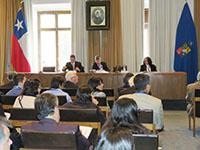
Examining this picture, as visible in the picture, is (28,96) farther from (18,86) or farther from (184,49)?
(184,49)

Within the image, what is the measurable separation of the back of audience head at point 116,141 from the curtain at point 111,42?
9605mm

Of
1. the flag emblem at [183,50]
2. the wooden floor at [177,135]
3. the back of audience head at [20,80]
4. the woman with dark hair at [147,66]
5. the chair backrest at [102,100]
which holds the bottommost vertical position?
the wooden floor at [177,135]

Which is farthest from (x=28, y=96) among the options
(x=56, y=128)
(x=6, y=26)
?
(x=6, y=26)

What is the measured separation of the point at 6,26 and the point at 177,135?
731 cm

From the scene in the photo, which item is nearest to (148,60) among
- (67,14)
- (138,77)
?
(67,14)

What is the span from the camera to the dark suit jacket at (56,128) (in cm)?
295

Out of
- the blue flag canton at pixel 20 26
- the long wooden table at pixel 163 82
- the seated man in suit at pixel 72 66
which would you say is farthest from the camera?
the blue flag canton at pixel 20 26

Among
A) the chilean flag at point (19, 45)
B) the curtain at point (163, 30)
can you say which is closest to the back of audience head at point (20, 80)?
the chilean flag at point (19, 45)

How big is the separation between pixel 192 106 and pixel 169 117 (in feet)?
6.34

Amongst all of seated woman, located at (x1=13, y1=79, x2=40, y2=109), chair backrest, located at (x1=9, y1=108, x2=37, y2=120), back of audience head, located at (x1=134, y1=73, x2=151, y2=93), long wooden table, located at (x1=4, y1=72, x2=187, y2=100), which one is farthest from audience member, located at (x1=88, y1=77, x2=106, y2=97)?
long wooden table, located at (x1=4, y1=72, x2=187, y2=100)

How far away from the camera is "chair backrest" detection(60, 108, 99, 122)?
4.17 meters

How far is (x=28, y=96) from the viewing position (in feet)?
16.3

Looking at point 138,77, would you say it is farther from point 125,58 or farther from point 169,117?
point 125,58

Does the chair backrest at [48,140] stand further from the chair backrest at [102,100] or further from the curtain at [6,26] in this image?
the curtain at [6,26]
